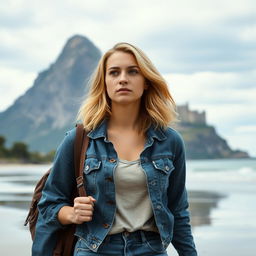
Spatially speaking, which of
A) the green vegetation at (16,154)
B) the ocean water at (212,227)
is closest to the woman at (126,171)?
the ocean water at (212,227)

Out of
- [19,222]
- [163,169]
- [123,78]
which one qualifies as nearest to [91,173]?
[163,169]

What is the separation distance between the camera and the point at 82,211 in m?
3.02

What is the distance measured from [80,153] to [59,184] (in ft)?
0.65

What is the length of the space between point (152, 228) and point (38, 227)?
583 mm

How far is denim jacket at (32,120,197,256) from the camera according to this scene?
3090 millimetres

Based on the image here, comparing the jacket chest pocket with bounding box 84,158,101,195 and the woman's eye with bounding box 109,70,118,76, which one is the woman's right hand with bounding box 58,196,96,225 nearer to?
the jacket chest pocket with bounding box 84,158,101,195

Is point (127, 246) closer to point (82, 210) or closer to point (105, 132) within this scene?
point (82, 210)

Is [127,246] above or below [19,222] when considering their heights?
below

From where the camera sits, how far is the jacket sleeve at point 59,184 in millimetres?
3195

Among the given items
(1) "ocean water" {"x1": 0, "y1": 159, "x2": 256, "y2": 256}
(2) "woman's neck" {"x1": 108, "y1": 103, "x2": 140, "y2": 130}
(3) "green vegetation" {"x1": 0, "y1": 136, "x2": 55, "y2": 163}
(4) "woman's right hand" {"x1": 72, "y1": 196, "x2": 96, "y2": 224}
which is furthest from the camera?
(3) "green vegetation" {"x1": 0, "y1": 136, "x2": 55, "y2": 163}

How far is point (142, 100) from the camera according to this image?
11.5ft

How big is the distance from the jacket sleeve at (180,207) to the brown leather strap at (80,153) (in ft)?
1.62

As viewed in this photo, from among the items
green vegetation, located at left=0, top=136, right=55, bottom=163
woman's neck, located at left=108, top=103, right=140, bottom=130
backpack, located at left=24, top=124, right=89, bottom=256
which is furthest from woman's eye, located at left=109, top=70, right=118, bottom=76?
green vegetation, located at left=0, top=136, right=55, bottom=163

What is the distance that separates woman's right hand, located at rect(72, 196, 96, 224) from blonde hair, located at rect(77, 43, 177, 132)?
404mm
